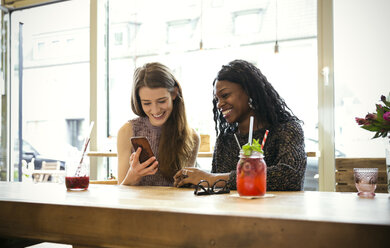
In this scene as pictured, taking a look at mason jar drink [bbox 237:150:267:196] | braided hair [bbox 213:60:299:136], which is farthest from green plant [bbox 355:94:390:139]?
braided hair [bbox 213:60:299:136]

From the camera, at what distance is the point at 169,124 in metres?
2.16

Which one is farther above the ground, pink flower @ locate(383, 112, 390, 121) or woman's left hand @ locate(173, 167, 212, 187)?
pink flower @ locate(383, 112, 390, 121)

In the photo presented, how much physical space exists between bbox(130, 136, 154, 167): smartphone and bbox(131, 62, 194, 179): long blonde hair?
32cm

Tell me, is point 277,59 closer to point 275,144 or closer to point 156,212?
point 275,144

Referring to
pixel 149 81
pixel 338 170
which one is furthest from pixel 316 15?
pixel 149 81

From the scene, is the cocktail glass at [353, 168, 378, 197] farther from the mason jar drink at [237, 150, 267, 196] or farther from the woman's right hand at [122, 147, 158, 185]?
the woman's right hand at [122, 147, 158, 185]

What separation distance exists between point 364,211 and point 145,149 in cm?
104

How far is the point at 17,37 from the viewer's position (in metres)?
4.73

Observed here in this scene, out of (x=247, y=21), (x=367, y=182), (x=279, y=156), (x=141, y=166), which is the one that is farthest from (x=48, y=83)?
(x=367, y=182)

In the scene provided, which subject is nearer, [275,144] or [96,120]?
[275,144]

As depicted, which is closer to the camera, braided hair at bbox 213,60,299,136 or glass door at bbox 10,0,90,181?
braided hair at bbox 213,60,299,136

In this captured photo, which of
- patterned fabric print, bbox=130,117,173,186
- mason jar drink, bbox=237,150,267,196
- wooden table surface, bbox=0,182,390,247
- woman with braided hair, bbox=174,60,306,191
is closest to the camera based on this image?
wooden table surface, bbox=0,182,390,247

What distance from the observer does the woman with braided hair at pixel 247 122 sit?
157 centimetres

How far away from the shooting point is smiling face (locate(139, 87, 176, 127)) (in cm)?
204
